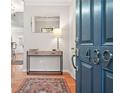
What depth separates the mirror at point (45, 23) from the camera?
823 cm

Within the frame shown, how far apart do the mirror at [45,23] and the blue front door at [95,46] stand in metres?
5.84

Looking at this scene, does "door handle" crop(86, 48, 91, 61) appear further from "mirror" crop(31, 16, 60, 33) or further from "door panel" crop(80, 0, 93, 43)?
"mirror" crop(31, 16, 60, 33)

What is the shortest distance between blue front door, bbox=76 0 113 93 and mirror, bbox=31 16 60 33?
5.84 m

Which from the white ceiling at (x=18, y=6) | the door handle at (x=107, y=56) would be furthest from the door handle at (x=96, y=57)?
the white ceiling at (x=18, y=6)

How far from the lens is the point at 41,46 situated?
327 inches

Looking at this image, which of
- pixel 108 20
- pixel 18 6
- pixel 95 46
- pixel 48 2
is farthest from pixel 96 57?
pixel 48 2

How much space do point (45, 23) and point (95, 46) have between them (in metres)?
6.56

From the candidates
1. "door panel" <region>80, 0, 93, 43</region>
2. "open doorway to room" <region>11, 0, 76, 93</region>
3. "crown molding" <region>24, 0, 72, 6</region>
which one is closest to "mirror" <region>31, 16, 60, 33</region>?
"open doorway to room" <region>11, 0, 76, 93</region>

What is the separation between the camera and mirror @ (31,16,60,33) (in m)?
8.23

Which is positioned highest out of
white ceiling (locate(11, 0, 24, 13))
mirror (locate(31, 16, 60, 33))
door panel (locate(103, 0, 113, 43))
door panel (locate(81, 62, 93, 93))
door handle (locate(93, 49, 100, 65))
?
white ceiling (locate(11, 0, 24, 13))

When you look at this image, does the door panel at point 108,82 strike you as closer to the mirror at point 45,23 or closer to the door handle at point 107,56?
the door handle at point 107,56

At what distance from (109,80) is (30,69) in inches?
272

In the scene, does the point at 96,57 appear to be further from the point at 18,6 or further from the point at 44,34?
the point at 44,34

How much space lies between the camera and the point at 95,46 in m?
1.84
